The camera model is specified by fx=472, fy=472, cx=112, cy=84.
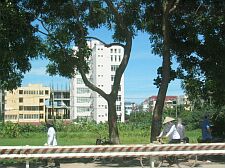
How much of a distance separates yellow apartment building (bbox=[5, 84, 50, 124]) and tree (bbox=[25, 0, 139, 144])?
401ft

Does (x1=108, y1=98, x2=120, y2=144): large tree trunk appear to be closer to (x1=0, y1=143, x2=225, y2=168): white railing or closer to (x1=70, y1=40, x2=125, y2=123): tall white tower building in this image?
(x1=0, y1=143, x2=225, y2=168): white railing

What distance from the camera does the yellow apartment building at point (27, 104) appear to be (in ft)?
464

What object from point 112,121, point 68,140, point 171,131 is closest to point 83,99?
point 68,140

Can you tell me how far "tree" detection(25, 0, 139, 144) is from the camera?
1795cm

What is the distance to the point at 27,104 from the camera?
473 ft

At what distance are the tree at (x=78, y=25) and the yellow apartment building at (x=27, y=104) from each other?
122298 millimetres

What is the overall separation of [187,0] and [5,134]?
4614cm

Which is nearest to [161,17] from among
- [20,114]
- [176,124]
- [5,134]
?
[176,124]

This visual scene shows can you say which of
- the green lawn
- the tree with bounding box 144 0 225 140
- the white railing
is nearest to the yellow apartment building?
the green lawn

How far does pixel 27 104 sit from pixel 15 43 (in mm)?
129578

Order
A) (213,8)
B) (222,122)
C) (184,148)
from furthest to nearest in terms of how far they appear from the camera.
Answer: (222,122) < (213,8) < (184,148)

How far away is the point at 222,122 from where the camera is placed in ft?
73.6

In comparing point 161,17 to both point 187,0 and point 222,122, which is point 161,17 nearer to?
point 187,0

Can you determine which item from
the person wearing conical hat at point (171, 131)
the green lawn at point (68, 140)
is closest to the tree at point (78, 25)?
the person wearing conical hat at point (171, 131)
